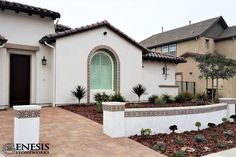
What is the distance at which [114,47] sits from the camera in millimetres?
14961

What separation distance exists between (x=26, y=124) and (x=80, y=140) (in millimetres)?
1665

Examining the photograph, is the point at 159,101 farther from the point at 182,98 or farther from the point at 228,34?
the point at 228,34

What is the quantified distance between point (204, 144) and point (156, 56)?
10.7 meters

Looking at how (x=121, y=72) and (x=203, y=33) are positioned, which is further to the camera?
(x=203, y=33)

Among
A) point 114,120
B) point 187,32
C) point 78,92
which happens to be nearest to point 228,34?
point 187,32

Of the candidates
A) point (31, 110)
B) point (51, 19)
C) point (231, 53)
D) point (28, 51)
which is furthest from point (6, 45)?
point (231, 53)

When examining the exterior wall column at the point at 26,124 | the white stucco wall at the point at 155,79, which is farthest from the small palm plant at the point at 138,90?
the exterior wall column at the point at 26,124

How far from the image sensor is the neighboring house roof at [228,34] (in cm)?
2807

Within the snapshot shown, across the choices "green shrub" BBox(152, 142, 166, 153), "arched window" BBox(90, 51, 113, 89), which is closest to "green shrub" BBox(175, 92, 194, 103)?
"arched window" BBox(90, 51, 113, 89)

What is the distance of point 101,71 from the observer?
48.9ft

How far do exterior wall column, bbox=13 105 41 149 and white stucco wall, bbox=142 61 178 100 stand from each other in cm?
1162

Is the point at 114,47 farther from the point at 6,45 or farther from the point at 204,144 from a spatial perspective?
the point at 204,144

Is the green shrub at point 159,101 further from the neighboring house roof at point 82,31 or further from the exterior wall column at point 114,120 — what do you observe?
the exterior wall column at point 114,120

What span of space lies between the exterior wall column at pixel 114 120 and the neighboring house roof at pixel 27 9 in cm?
820
